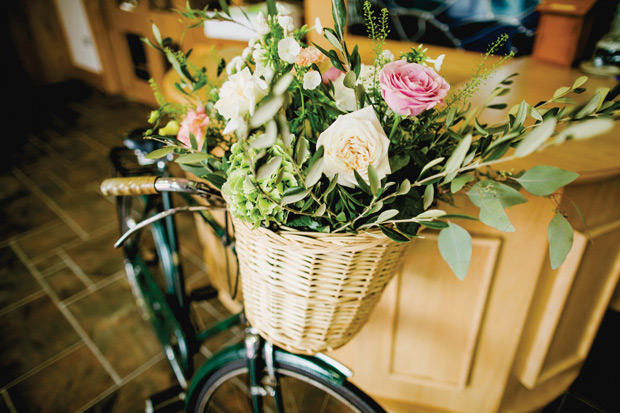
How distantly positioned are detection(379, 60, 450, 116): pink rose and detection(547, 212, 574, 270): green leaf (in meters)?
0.23

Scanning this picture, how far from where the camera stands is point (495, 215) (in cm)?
52

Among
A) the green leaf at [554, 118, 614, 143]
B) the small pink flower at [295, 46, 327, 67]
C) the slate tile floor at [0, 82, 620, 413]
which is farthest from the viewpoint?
the slate tile floor at [0, 82, 620, 413]

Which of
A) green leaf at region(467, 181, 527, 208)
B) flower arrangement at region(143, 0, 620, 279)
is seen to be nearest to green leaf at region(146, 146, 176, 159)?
flower arrangement at region(143, 0, 620, 279)

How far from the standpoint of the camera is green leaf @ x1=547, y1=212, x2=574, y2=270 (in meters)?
0.53

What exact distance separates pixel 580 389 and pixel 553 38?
143 cm

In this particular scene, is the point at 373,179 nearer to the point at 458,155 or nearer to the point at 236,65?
the point at 458,155

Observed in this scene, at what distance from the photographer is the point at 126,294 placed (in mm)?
2047

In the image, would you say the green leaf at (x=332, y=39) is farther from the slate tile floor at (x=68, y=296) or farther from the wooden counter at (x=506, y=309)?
the slate tile floor at (x=68, y=296)

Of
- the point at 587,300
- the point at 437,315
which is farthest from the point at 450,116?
the point at 587,300

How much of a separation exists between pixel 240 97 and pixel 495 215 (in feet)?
1.18

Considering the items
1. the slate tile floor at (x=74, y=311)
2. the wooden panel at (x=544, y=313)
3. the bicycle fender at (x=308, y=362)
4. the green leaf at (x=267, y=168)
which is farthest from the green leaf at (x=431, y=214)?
the slate tile floor at (x=74, y=311)

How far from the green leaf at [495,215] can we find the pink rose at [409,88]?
0.15 meters

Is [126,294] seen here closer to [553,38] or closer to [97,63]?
[553,38]

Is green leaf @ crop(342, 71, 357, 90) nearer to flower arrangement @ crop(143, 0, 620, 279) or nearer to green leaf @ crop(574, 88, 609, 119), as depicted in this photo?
flower arrangement @ crop(143, 0, 620, 279)
